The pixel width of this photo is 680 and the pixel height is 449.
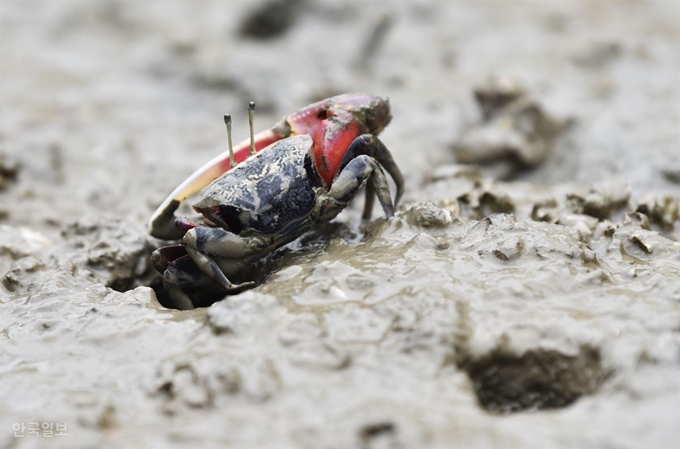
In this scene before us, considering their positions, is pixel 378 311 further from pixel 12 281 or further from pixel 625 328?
pixel 12 281

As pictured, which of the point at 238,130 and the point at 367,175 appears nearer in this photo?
the point at 367,175

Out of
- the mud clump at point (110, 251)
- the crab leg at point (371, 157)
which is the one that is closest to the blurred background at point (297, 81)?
the mud clump at point (110, 251)

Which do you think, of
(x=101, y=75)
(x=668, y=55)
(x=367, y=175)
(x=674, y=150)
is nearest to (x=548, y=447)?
(x=367, y=175)

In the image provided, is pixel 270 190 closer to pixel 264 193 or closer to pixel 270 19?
pixel 264 193

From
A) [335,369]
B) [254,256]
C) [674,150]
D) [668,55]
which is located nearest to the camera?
[335,369]

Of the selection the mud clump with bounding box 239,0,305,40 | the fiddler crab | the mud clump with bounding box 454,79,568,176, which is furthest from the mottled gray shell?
the mud clump with bounding box 239,0,305,40
